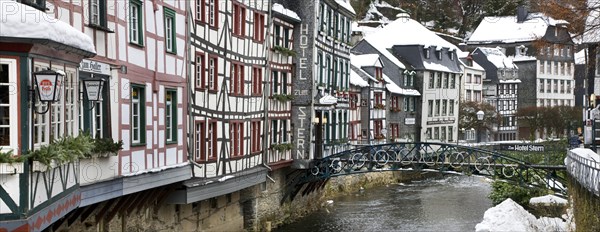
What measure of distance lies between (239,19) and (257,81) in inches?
113

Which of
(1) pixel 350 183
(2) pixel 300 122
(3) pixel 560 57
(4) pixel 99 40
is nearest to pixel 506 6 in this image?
(3) pixel 560 57

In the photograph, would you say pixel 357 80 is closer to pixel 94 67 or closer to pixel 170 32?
pixel 170 32

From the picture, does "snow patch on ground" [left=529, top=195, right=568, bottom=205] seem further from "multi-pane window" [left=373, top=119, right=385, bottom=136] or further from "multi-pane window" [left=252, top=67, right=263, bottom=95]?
"multi-pane window" [left=373, top=119, right=385, bottom=136]

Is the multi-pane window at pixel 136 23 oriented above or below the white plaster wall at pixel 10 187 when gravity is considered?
above

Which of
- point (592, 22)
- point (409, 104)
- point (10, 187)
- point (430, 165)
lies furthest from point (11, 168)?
point (409, 104)

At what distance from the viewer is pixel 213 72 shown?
2514 cm

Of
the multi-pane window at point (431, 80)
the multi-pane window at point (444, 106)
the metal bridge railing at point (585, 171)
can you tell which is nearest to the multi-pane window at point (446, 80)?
the multi-pane window at point (444, 106)

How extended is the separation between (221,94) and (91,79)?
427 inches

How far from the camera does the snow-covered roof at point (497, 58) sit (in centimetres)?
8075

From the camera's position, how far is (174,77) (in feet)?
70.8

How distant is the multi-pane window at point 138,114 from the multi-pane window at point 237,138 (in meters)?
7.36

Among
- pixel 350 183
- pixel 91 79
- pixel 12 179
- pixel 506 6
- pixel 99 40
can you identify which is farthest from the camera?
pixel 506 6

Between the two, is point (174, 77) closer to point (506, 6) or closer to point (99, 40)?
point (99, 40)

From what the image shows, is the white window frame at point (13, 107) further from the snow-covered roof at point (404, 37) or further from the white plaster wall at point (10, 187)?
the snow-covered roof at point (404, 37)
